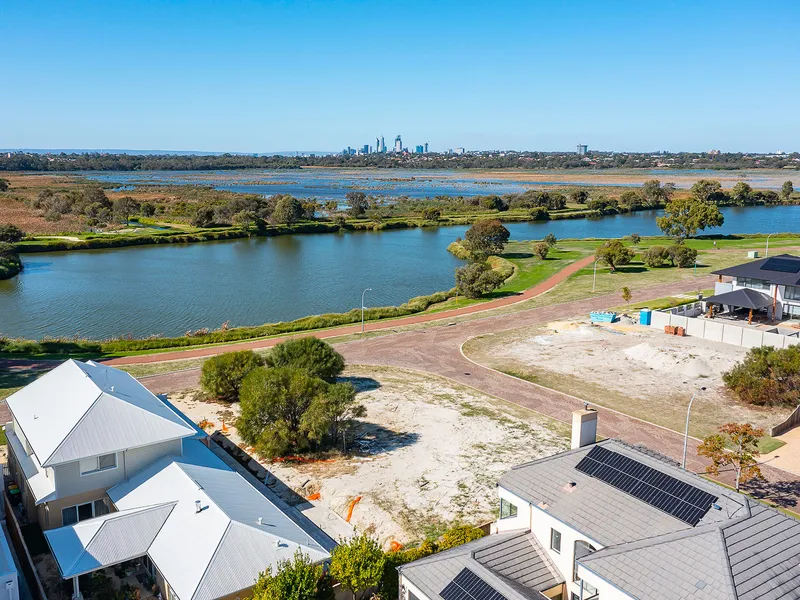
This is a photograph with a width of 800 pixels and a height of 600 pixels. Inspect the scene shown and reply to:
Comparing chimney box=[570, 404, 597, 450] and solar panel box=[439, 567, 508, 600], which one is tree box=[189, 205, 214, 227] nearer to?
chimney box=[570, 404, 597, 450]

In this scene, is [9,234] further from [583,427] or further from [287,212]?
[583,427]

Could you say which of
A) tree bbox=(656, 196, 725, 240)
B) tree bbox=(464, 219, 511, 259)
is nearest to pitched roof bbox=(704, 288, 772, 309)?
tree bbox=(464, 219, 511, 259)

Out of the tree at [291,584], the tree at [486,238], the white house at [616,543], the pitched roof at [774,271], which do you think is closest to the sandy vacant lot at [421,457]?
the white house at [616,543]

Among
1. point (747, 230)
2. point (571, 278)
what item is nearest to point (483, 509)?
point (571, 278)

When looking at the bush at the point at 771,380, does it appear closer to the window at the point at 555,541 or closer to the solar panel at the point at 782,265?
the solar panel at the point at 782,265

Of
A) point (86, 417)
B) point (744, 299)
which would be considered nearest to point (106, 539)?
point (86, 417)
